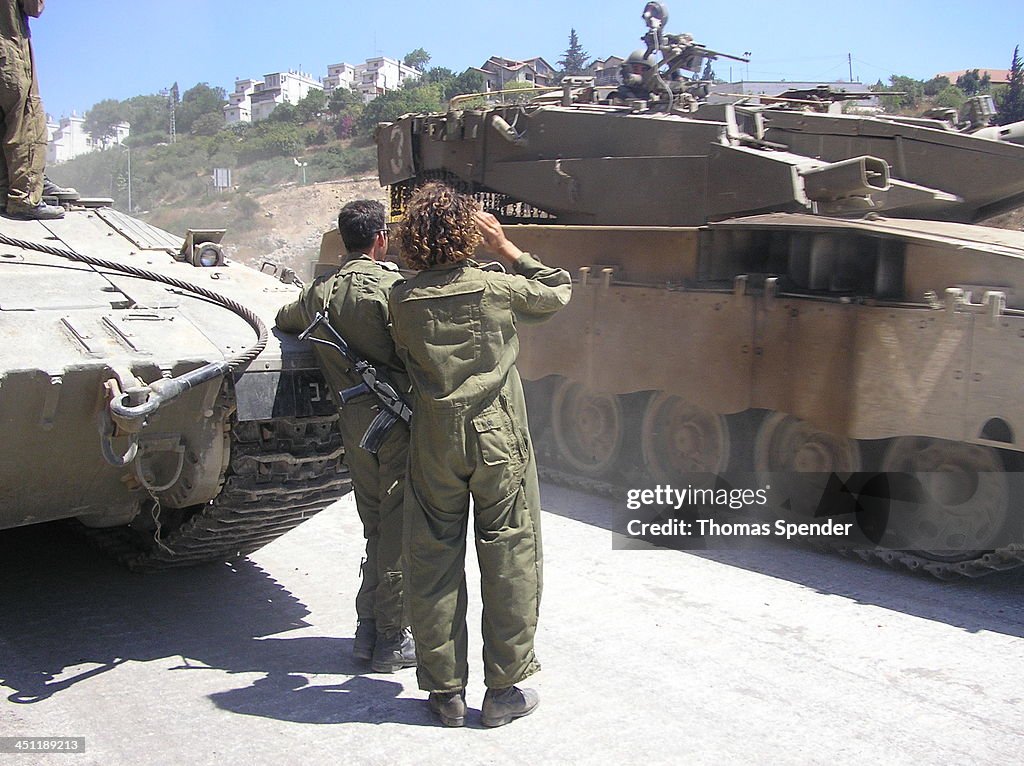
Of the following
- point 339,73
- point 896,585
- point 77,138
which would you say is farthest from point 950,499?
point 339,73

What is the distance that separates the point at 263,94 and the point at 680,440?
260ft

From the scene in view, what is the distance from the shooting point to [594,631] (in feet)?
16.2

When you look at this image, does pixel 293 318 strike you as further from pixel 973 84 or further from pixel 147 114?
pixel 147 114

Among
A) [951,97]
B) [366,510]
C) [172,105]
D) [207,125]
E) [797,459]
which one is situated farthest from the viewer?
[172,105]

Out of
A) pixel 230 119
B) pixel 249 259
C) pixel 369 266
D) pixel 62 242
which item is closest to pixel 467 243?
pixel 369 266

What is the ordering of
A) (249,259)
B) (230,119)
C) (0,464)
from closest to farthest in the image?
(0,464)
(249,259)
(230,119)

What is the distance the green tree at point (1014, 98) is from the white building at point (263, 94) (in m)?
55.1

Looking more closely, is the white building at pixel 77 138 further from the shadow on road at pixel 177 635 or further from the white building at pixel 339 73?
the shadow on road at pixel 177 635

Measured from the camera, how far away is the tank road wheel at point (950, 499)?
590 centimetres

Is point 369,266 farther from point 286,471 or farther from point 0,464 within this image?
point 0,464

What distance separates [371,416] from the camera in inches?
161

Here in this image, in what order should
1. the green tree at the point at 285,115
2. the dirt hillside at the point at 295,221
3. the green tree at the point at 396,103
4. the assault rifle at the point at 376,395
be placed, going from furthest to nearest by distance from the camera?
the green tree at the point at 285,115 → the green tree at the point at 396,103 → the dirt hillside at the point at 295,221 → the assault rifle at the point at 376,395

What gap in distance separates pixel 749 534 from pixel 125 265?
4.14 metres

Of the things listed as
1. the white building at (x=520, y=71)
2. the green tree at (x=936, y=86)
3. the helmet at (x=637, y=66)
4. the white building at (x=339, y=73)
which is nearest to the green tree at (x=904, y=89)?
the green tree at (x=936, y=86)
